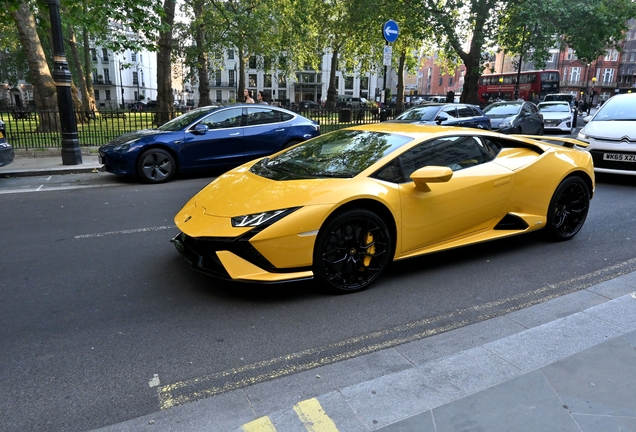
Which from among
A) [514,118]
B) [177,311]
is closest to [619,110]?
[514,118]

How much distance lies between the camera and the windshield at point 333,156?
4.43m

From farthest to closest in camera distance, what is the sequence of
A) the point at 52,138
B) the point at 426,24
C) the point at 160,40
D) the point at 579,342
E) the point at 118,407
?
the point at 426,24
the point at 160,40
the point at 52,138
the point at 579,342
the point at 118,407

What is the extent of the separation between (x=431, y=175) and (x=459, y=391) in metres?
2.01

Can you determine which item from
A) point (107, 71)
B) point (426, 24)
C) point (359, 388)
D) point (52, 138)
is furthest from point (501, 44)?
point (107, 71)

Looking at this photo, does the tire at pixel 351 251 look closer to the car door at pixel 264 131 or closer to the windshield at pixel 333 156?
the windshield at pixel 333 156

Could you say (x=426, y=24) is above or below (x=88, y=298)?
above

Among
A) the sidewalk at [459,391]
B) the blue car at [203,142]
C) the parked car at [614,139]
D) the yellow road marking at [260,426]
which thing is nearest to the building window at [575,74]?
the parked car at [614,139]

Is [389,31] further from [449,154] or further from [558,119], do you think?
[558,119]

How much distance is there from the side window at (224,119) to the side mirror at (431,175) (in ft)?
22.4

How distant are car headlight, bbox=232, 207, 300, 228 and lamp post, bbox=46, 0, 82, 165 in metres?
9.33

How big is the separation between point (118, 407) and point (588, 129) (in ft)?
32.8

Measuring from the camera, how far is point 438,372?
2.91 metres

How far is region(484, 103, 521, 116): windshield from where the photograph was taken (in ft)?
56.2

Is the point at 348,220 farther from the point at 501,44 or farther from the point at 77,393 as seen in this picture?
the point at 501,44
